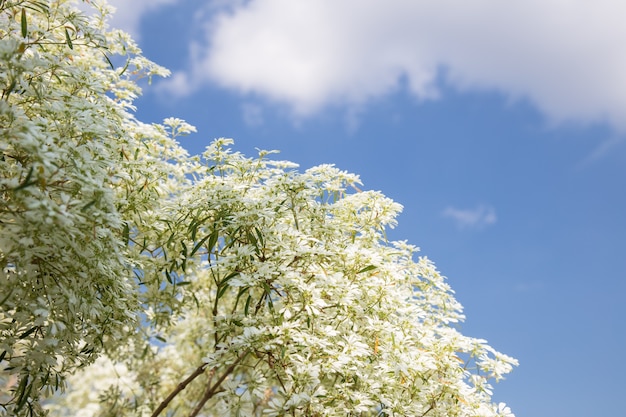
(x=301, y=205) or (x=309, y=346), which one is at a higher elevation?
(x=301, y=205)

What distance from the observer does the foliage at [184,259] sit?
3057 mm

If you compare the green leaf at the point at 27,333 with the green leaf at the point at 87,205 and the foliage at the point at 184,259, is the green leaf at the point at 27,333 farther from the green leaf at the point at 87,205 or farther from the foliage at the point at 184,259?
the green leaf at the point at 87,205

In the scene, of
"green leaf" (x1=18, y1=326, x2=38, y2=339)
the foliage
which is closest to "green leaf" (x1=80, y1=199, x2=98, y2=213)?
the foliage

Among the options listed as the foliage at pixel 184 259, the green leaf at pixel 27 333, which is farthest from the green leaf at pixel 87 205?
the green leaf at pixel 27 333

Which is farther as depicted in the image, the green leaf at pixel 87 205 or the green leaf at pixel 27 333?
the green leaf at pixel 27 333

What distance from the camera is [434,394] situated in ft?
13.3

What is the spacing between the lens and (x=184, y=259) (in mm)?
4395

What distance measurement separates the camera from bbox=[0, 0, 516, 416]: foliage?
3.06 meters

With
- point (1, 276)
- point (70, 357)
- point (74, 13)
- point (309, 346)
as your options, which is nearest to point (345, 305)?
point (309, 346)

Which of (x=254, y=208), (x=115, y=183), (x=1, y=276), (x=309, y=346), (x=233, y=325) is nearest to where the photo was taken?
(x=1, y=276)

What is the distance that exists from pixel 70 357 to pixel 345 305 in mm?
1806

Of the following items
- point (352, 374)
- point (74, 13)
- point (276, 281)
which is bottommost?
point (352, 374)

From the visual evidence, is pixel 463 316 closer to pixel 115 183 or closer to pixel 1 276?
pixel 115 183

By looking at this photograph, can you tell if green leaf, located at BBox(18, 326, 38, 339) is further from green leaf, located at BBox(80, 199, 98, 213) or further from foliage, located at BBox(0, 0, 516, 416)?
green leaf, located at BBox(80, 199, 98, 213)
